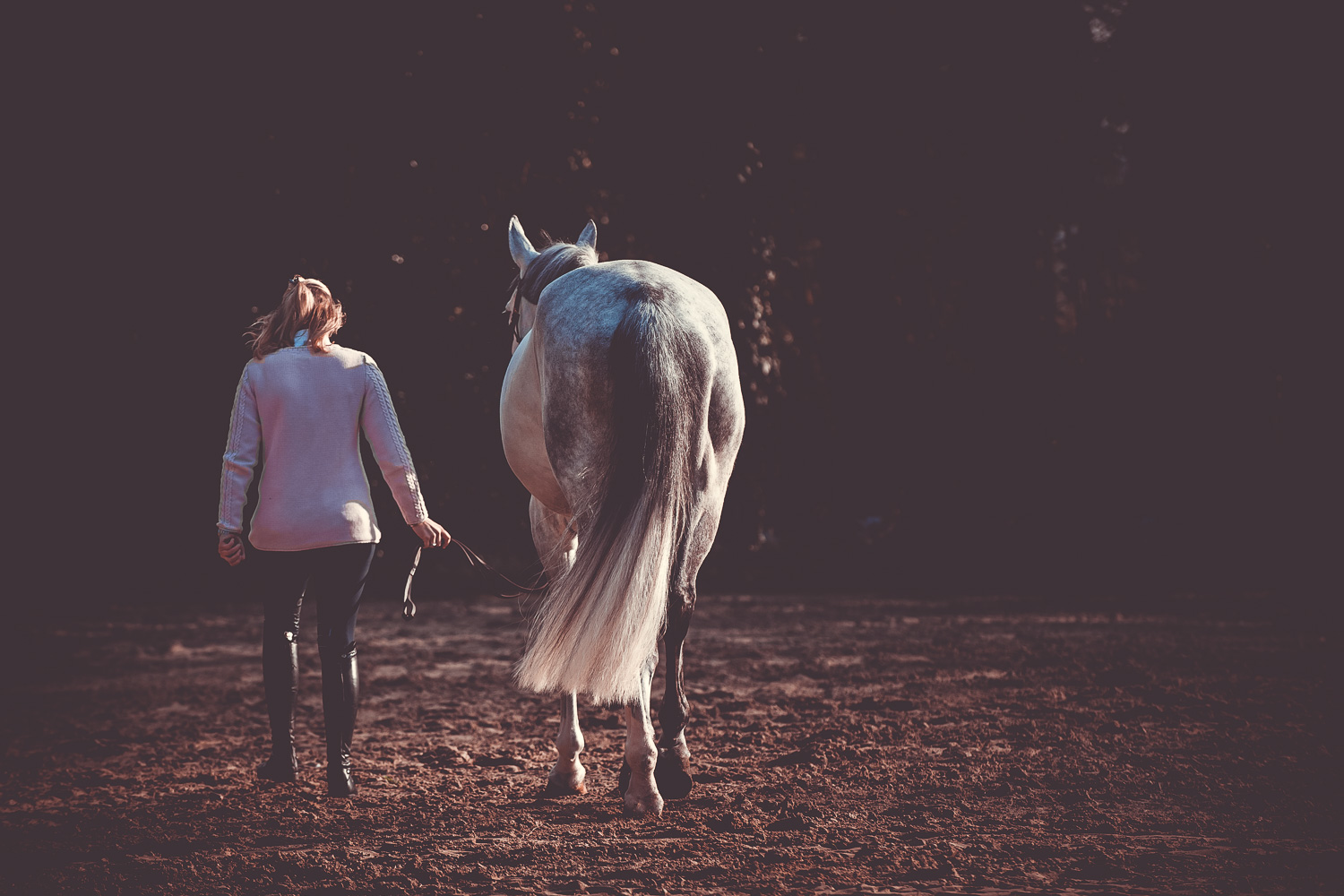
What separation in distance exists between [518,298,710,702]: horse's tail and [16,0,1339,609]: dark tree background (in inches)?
255

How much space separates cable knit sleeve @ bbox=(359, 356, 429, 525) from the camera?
12.6ft

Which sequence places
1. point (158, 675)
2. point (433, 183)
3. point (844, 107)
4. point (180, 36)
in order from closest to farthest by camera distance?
point (158, 675) → point (180, 36) → point (433, 183) → point (844, 107)

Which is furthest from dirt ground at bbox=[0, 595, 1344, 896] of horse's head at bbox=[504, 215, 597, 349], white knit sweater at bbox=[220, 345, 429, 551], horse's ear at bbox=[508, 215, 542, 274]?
horse's ear at bbox=[508, 215, 542, 274]

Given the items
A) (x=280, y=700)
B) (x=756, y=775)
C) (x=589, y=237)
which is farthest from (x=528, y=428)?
(x=756, y=775)

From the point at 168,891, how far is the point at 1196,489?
1118 centimetres

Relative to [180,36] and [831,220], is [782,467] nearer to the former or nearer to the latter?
[831,220]

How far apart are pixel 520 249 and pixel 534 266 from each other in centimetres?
29

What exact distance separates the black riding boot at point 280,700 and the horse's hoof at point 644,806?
1.15 meters

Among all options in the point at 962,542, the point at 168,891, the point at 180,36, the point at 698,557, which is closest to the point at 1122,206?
the point at 962,542

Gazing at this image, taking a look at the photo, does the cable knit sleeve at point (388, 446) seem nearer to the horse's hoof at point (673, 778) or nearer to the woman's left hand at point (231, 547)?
the woman's left hand at point (231, 547)

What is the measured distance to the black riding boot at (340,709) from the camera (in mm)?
3857

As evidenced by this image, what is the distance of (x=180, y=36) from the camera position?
30.3 ft

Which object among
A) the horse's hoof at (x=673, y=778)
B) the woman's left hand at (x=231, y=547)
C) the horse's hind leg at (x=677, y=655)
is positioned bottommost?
the horse's hoof at (x=673, y=778)

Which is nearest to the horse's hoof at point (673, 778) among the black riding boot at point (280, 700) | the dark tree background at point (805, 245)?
the black riding boot at point (280, 700)
